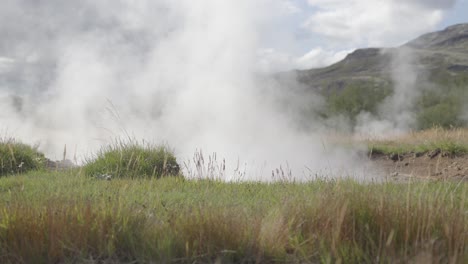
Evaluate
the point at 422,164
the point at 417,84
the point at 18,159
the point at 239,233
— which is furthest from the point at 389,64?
the point at 239,233

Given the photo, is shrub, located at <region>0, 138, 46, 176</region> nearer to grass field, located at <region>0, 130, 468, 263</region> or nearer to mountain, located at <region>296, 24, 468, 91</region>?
grass field, located at <region>0, 130, 468, 263</region>

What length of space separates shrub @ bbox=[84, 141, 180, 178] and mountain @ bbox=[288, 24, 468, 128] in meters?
11.7

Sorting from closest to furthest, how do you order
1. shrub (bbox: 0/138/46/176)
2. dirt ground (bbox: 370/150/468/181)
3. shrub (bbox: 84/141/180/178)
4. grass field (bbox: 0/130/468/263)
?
1. grass field (bbox: 0/130/468/263)
2. shrub (bbox: 84/141/180/178)
3. shrub (bbox: 0/138/46/176)
4. dirt ground (bbox: 370/150/468/181)

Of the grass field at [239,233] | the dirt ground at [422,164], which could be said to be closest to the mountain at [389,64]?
the dirt ground at [422,164]

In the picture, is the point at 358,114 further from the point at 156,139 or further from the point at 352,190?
→ the point at 352,190

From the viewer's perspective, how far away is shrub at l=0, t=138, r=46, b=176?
27.2 feet

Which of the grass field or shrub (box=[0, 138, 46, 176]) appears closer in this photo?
the grass field

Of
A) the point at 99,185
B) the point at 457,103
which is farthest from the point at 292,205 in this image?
the point at 457,103

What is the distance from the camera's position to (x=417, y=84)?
6044 cm

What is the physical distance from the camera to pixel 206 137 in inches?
470

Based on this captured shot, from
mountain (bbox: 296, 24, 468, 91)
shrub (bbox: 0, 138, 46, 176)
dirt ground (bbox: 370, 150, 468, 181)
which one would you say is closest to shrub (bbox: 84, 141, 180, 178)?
shrub (bbox: 0, 138, 46, 176)

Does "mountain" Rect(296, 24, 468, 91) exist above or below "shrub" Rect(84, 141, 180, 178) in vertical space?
above

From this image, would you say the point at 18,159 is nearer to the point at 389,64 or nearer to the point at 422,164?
the point at 422,164

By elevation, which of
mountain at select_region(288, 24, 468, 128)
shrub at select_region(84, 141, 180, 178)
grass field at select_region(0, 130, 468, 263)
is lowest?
grass field at select_region(0, 130, 468, 263)
